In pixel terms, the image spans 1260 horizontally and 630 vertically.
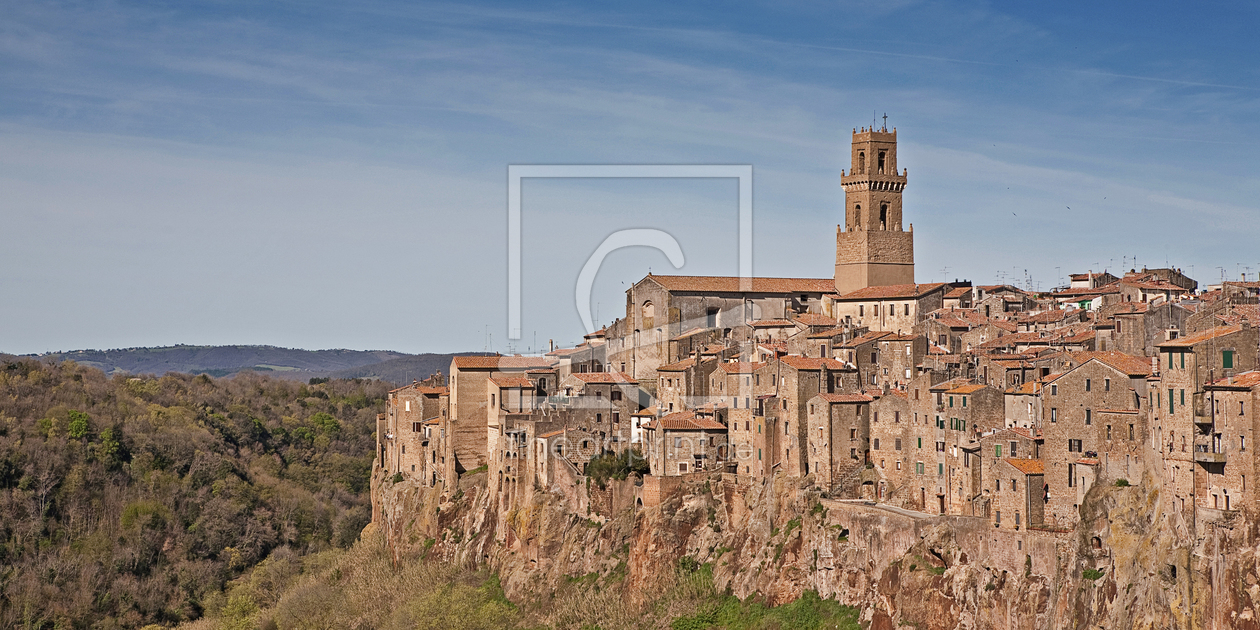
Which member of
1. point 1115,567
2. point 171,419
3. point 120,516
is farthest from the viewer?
point 171,419

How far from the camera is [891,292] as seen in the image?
85.5 meters

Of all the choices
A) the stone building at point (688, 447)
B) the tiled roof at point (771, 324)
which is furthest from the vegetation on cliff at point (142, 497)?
the stone building at point (688, 447)

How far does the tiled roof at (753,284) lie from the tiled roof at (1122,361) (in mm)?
34402

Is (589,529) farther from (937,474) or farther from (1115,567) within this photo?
(1115,567)

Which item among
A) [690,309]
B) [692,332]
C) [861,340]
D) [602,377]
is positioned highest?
[690,309]

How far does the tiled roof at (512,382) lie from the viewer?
77688 millimetres

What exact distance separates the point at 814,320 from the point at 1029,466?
32.3 meters

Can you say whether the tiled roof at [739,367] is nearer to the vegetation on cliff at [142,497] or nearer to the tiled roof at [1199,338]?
the tiled roof at [1199,338]

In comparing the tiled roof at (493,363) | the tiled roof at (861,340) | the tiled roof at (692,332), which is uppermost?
the tiled roof at (692,332)

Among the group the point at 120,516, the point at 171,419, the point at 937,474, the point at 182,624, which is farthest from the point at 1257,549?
the point at 171,419

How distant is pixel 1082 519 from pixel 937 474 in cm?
881

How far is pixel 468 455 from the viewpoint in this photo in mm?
81562

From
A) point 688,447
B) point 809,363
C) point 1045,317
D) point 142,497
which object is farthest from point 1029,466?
point 142,497

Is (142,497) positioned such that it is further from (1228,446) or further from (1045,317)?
Result: (1228,446)
